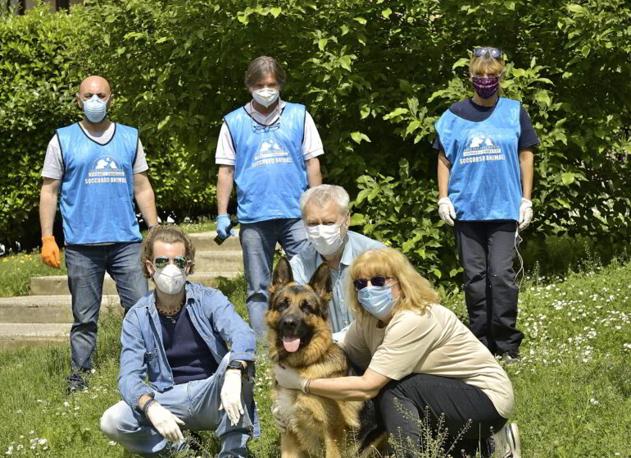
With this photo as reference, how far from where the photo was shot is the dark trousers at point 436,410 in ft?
15.5

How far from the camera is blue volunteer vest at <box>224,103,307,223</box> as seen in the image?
6.78 meters

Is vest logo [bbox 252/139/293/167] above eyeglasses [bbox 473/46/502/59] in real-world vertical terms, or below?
below

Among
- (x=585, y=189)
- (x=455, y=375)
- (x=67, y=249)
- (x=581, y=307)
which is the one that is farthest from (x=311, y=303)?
(x=585, y=189)

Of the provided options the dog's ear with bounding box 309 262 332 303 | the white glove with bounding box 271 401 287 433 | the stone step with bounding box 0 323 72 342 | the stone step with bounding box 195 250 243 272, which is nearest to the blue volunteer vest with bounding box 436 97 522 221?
the dog's ear with bounding box 309 262 332 303

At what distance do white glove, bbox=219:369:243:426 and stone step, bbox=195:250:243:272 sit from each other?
574 cm

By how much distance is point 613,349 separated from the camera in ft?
22.4

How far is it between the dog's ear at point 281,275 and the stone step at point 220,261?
5576 millimetres

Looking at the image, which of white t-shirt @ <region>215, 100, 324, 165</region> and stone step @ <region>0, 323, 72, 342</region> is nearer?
white t-shirt @ <region>215, 100, 324, 165</region>

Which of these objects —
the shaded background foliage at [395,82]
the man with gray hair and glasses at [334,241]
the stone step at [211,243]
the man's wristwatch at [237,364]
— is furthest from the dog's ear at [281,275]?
the stone step at [211,243]

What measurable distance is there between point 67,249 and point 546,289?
3.83m

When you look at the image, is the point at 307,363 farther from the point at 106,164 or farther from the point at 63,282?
the point at 63,282

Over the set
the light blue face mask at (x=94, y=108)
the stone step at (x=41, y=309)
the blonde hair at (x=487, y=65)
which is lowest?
the stone step at (x=41, y=309)

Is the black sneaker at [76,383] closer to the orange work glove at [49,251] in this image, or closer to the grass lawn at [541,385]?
the grass lawn at [541,385]

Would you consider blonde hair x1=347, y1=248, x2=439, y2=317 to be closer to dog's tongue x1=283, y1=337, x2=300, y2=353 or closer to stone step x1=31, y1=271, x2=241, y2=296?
dog's tongue x1=283, y1=337, x2=300, y2=353
